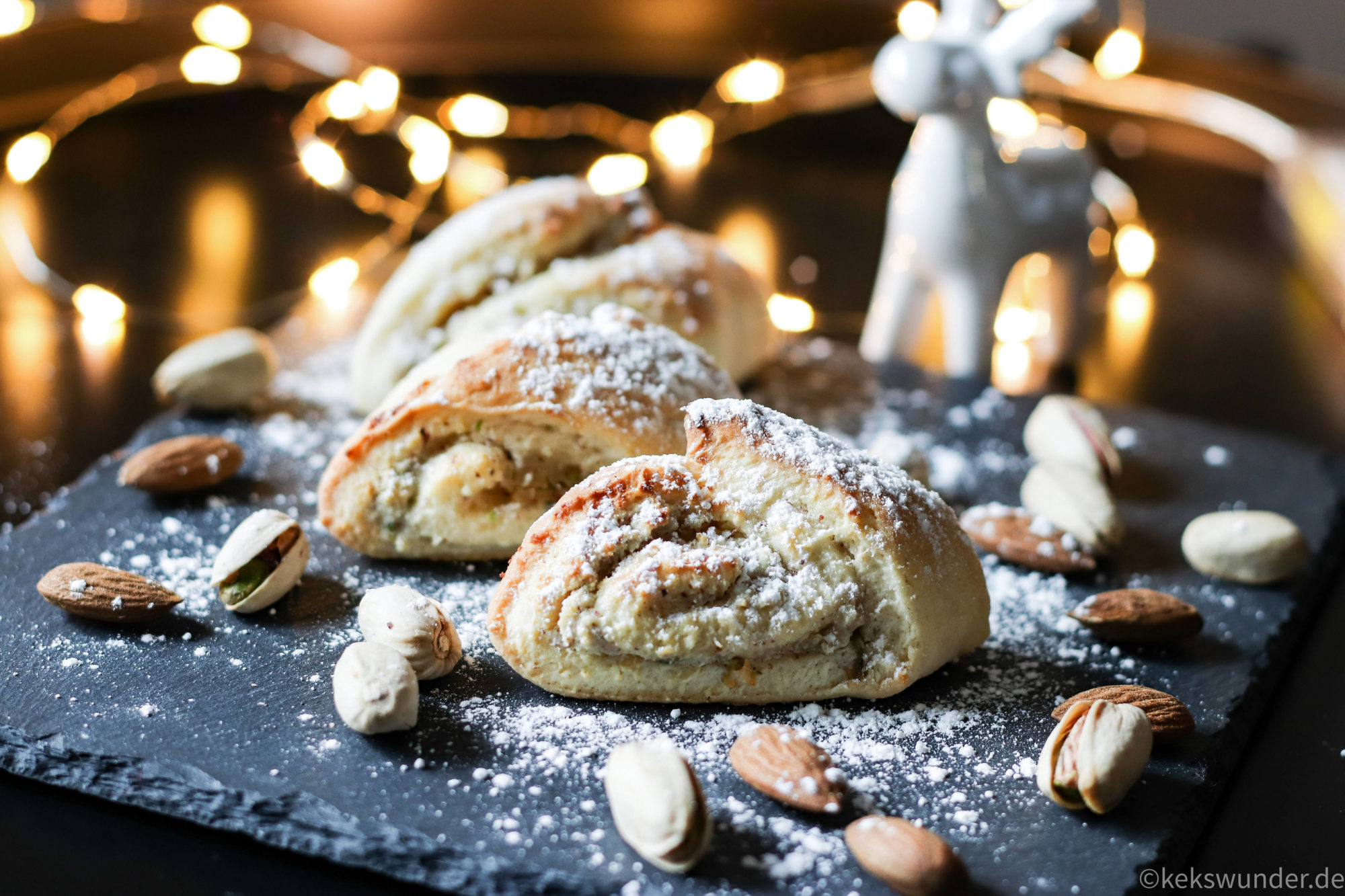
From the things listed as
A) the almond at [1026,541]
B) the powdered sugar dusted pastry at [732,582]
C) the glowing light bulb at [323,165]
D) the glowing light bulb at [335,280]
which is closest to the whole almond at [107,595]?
the powdered sugar dusted pastry at [732,582]

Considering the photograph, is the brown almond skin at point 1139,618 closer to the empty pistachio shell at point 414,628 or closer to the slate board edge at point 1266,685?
the slate board edge at point 1266,685

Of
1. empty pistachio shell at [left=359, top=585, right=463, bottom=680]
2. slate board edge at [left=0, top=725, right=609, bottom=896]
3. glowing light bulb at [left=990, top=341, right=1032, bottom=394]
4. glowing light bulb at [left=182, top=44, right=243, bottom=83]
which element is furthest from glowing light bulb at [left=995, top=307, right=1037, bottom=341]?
glowing light bulb at [left=182, top=44, right=243, bottom=83]

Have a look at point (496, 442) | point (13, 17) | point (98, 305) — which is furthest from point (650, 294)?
point (13, 17)

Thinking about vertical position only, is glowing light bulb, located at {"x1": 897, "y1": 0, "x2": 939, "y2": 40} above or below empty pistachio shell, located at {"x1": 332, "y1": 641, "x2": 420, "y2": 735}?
above

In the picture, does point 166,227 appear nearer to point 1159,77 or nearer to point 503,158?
point 503,158

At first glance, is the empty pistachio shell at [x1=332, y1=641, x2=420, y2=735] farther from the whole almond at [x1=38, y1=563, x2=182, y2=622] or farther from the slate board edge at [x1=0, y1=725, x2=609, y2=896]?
the whole almond at [x1=38, y1=563, x2=182, y2=622]
